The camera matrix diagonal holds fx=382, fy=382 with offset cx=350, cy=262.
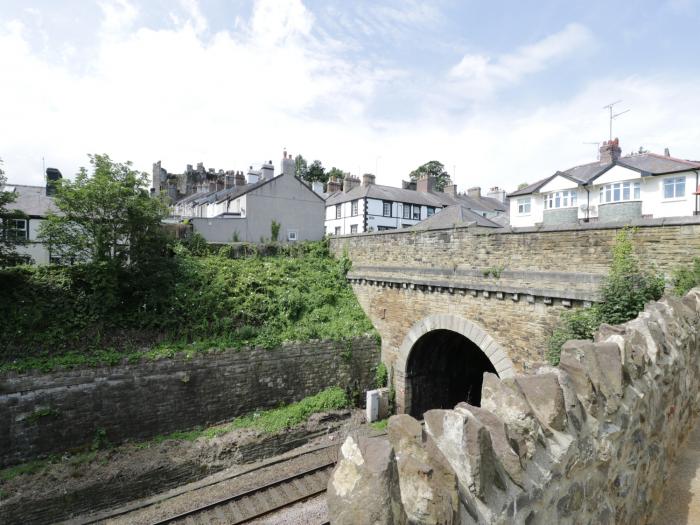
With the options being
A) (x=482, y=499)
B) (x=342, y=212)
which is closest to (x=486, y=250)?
(x=482, y=499)

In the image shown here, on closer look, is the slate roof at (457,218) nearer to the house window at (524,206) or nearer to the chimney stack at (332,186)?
the house window at (524,206)

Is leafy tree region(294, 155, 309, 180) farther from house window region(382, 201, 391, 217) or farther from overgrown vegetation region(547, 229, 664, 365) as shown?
overgrown vegetation region(547, 229, 664, 365)

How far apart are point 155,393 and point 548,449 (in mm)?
11238

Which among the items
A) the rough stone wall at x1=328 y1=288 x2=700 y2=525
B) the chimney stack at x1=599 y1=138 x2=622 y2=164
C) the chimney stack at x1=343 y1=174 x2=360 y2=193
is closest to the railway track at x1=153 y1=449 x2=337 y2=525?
the rough stone wall at x1=328 y1=288 x2=700 y2=525

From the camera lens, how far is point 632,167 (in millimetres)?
20828

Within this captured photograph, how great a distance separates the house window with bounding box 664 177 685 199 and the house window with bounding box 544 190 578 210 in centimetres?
455

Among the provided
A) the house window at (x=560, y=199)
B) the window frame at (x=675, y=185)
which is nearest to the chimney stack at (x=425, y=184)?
the house window at (x=560, y=199)

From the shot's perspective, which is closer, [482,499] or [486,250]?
[482,499]

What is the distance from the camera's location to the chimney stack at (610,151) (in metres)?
23.5

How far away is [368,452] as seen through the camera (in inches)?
59.7

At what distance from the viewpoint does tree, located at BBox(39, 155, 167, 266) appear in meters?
11.6

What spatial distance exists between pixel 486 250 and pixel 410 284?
3.20 metres

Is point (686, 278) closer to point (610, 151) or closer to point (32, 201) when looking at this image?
point (610, 151)

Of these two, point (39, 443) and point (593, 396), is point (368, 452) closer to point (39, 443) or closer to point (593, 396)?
point (593, 396)
